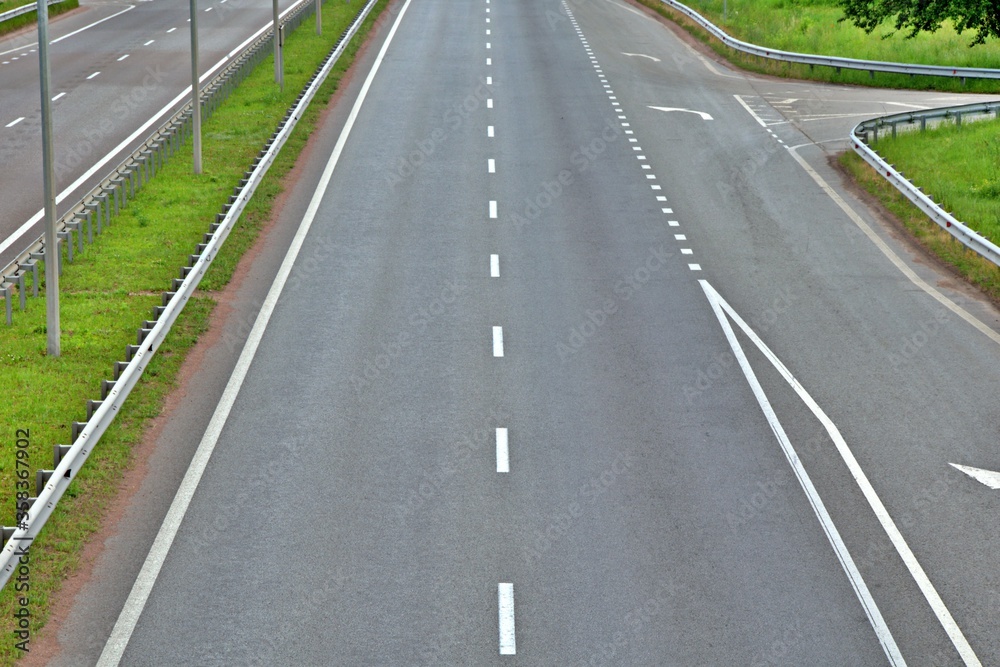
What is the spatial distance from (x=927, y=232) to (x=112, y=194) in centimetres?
1688

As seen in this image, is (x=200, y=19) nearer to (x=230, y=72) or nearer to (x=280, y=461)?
(x=230, y=72)

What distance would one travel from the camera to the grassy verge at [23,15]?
54.2m

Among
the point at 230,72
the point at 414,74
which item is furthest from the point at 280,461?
the point at 414,74

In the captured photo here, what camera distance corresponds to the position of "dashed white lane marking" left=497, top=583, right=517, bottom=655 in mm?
12033

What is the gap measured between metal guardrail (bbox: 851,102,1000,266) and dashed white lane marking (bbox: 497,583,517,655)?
14.0 meters

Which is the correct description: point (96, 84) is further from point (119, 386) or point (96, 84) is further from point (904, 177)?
point (119, 386)

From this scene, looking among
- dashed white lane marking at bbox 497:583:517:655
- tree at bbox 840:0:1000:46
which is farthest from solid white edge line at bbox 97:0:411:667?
tree at bbox 840:0:1000:46

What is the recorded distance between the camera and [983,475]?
16.0 metres

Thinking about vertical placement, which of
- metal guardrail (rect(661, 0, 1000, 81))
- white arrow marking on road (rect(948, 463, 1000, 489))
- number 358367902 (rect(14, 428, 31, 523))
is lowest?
white arrow marking on road (rect(948, 463, 1000, 489))

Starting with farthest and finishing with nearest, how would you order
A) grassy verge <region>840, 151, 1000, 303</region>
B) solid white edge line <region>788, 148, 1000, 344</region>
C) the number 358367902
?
1. grassy verge <region>840, 151, 1000, 303</region>
2. solid white edge line <region>788, 148, 1000, 344</region>
3. the number 358367902

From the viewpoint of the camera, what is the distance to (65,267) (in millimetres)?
23375

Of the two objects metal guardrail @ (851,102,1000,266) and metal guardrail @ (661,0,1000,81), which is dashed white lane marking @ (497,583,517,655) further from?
metal guardrail @ (661,0,1000,81)

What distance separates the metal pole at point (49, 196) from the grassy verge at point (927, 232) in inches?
618

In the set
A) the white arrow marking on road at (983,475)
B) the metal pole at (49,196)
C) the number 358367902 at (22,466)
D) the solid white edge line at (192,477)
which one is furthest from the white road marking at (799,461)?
the metal pole at (49,196)
